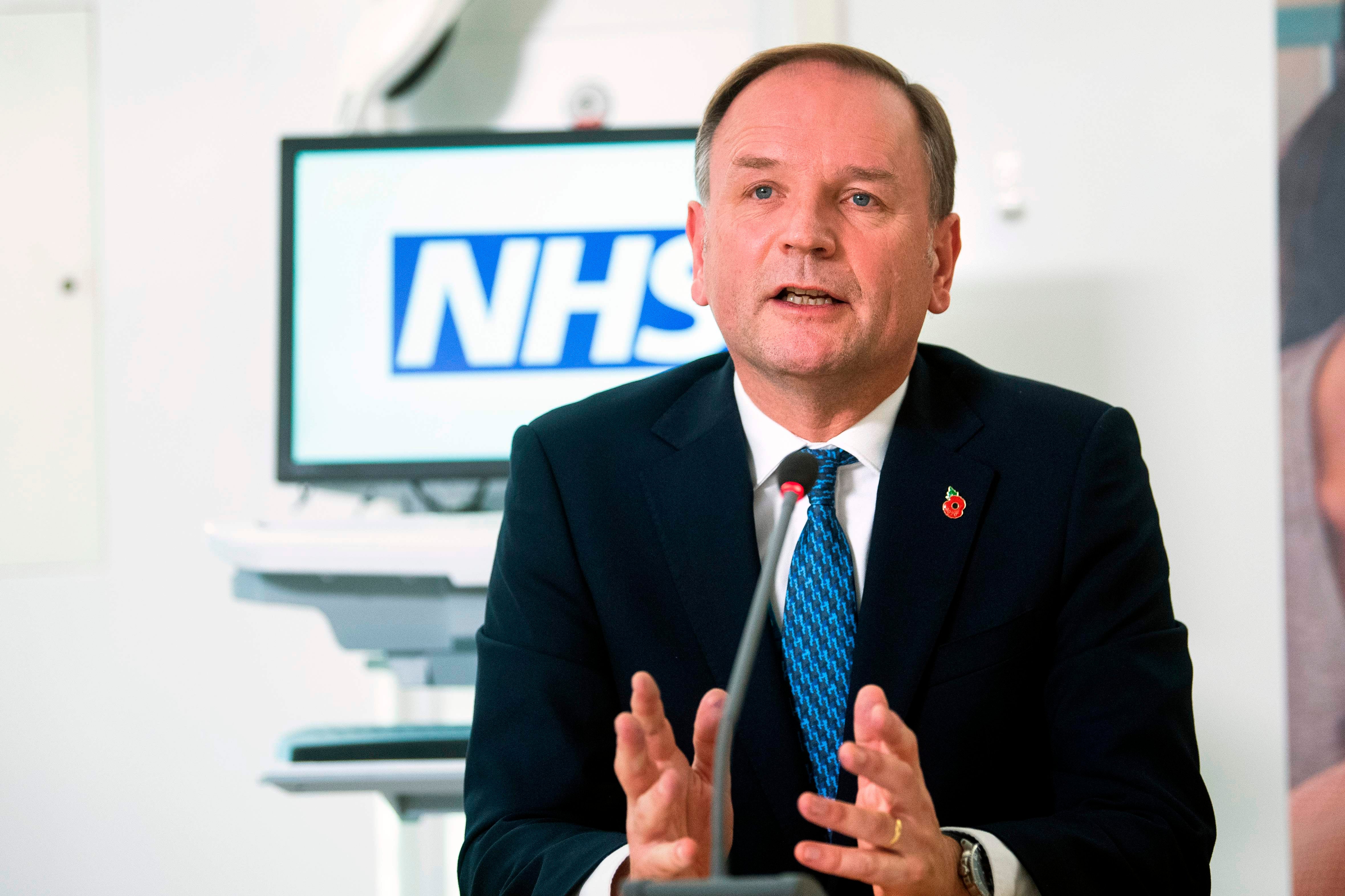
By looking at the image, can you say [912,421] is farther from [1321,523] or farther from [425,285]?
[425,285]

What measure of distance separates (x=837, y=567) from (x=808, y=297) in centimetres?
29

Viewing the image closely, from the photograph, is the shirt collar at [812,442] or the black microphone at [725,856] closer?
the black microphone at [725,856]

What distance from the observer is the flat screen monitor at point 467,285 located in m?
2.02

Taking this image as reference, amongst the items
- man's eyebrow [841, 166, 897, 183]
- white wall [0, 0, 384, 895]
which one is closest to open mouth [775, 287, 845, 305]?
man's eyebrow [841, 166, 897, 183]

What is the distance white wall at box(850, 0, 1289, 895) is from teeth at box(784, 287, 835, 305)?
0.58 meters

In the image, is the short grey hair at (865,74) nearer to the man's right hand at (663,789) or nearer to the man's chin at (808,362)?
the man's chin at (808,362)

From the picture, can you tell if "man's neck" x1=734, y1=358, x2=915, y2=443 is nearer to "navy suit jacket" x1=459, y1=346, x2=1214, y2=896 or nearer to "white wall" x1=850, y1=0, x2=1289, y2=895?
"navy suit jacket" x1=459, y1=346, x2=1214, y2=896

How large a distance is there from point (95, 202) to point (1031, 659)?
7.14ft

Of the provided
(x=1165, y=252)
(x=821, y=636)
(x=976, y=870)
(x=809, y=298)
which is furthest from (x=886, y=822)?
(x=1165, y=252)

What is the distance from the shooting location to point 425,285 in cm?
203

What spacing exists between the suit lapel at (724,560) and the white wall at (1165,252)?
2.09 feet

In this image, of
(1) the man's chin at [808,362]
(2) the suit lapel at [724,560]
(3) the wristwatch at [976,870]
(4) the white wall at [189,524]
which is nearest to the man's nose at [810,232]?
(1) the man's chin at [808,362]

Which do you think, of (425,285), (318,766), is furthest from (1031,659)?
(425,285)

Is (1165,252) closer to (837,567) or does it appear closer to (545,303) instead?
(837,567)
